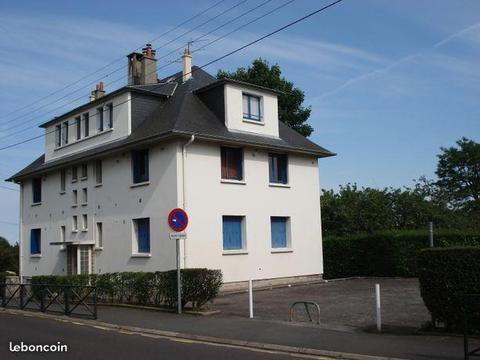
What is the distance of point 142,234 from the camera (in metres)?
23.2

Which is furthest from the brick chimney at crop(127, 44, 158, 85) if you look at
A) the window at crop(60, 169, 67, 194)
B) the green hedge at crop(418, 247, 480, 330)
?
the green hedge at crop(418, 247, 480, 330)

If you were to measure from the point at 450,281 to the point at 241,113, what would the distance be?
14.7 m

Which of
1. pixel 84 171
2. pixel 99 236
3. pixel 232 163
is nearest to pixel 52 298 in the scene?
pixel 99 236

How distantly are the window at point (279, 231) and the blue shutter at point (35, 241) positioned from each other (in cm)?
1398

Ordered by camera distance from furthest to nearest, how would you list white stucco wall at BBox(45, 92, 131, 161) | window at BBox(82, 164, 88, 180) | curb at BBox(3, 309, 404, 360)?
window at BBox(82, 164, 88, 180) → white stucco wall at BBox(45, 92, 131, 161) → curb at BBox(3, 309, 404, 360)

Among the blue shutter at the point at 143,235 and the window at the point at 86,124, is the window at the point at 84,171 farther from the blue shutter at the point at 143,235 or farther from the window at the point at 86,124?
the blue shutter at the point at 143,235

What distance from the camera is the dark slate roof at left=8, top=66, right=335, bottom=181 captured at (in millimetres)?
21875

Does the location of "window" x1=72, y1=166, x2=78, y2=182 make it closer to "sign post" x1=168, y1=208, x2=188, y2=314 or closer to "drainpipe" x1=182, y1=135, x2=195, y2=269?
"drainpipe" x1=182, y1=135, x2=195, y2=269

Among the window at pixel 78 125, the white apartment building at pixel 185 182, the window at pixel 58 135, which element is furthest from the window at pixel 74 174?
the window at pixel 58 135

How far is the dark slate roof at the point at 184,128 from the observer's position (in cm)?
2188

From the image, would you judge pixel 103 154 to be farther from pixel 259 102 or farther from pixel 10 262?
pixel 10 262

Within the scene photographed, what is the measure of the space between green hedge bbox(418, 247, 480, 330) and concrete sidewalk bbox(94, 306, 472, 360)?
1.60 ft

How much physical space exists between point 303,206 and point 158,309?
1143 centimetres

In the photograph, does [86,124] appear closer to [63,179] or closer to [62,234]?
[63,179]
